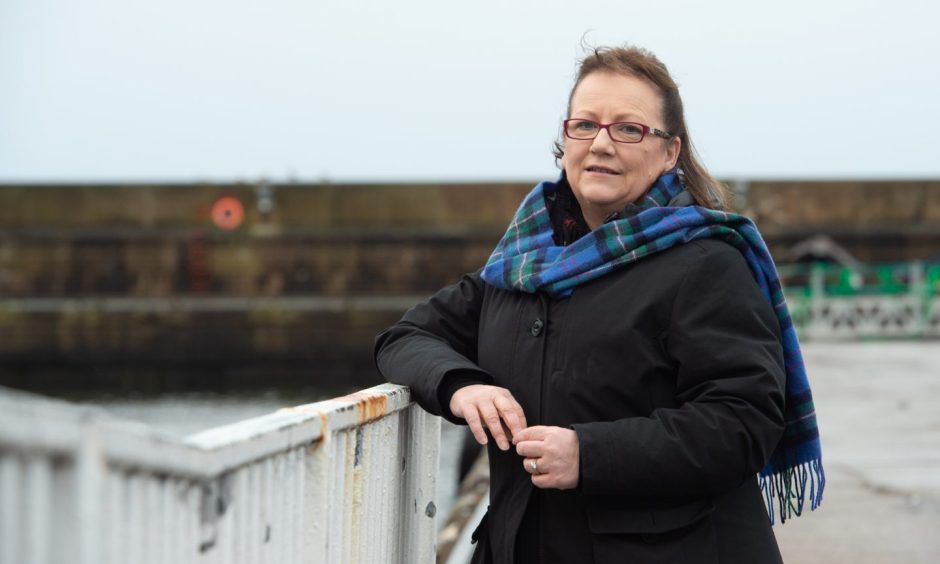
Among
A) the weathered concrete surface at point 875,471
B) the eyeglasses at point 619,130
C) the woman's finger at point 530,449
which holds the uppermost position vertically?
the eyeglasses at point 619,130

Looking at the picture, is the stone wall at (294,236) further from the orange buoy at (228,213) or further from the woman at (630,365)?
the woman at (630,365)

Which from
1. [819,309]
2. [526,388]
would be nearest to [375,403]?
[526,388]

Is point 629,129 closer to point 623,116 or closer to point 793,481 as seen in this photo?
point 623,116

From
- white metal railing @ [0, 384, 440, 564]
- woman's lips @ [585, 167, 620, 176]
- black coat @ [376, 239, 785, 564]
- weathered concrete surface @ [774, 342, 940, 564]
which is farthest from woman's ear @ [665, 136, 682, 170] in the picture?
weathered concrete surface @ [774, 342, 940, 564]

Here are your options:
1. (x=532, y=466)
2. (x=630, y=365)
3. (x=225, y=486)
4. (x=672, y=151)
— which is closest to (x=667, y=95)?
(x=672, y=151)

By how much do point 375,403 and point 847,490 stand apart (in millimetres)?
4039

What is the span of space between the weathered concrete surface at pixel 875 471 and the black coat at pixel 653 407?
2470mm

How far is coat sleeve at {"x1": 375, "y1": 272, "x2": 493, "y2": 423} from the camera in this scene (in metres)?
2.14

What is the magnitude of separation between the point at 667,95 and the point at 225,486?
115 cm

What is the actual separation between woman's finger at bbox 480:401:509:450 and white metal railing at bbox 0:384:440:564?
0.78ft

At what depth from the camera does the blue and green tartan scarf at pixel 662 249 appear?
192 centimetres

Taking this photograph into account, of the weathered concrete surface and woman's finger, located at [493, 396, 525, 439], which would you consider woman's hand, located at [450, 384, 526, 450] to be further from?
the weathered concrete surface

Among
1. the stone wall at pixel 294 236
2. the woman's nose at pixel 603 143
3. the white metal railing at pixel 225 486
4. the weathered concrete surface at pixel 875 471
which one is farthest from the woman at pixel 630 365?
the stone wall at pixel 294 236

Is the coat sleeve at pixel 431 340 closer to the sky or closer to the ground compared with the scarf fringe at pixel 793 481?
closer to the sky
